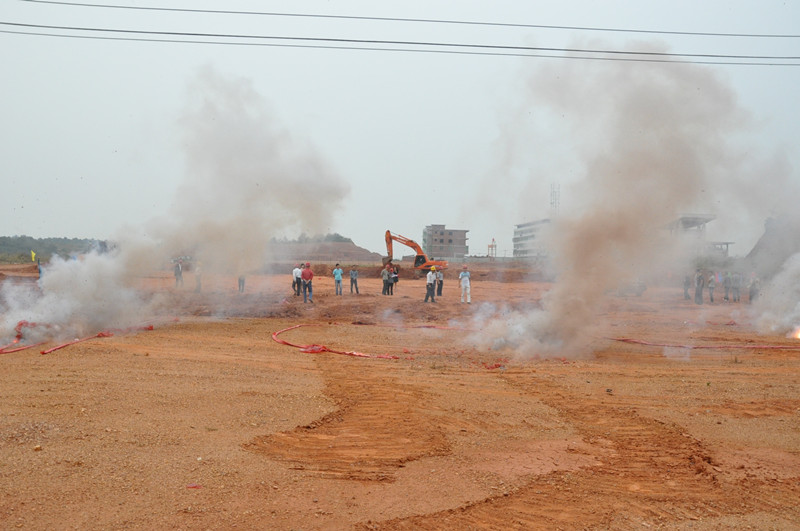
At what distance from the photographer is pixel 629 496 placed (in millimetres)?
6324

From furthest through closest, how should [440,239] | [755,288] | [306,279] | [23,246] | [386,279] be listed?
[23,246]
[440,239]
[386,279]
[755,288]
[306,279]

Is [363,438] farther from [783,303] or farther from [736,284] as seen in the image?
[736,284]

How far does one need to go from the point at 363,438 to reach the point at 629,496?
11.2ft

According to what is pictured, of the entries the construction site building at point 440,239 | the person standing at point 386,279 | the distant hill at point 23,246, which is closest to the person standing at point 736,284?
the construction site building at point 440,239

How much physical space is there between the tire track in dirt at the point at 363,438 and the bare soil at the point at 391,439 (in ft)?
0.13

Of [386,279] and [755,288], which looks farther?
[386,279]

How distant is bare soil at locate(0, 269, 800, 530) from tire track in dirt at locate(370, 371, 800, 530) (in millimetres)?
26

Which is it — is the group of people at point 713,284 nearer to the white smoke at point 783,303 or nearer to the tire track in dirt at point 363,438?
the white smoke at point 783,303

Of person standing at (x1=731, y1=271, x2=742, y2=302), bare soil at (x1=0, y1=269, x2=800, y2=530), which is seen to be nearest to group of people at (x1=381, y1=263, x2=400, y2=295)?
bare soil at (x1=0, y1=269, x2=800, y2=530)

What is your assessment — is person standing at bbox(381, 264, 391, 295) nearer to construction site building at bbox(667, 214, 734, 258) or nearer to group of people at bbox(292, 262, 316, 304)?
group of people at bbox(292, 262, 316, 304)

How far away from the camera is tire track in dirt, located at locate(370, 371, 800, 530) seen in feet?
18.5

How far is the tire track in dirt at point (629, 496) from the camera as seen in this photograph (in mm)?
5641

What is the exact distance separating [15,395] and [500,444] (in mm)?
7470

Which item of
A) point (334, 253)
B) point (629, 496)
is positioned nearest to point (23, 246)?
point (334, 253)
